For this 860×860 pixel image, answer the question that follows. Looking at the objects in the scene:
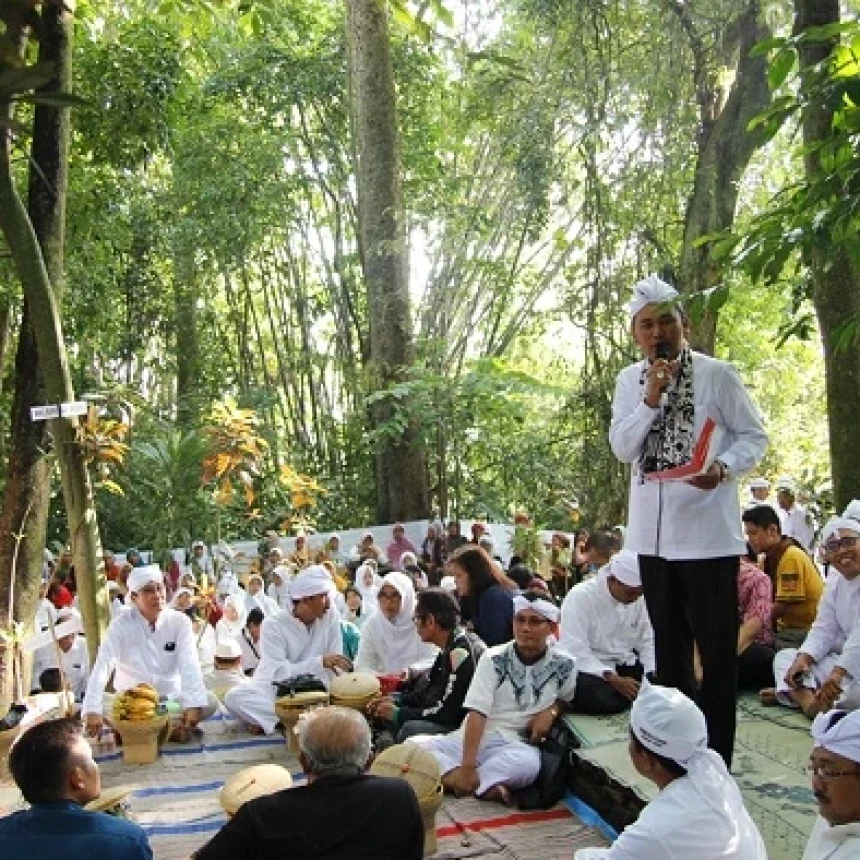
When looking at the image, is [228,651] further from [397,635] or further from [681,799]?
[681,799]

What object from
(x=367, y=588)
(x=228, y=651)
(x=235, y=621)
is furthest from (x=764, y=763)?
(x=367, y=588)

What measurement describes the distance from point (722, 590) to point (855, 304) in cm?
393

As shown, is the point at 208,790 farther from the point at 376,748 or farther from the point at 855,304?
the point at 855,304

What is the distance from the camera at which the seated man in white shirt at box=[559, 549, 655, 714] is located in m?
5.39

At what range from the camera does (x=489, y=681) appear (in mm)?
4828

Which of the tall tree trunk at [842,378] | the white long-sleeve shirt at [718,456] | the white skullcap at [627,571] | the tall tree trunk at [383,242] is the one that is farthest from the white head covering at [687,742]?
the tall tree trunk at [383,242]

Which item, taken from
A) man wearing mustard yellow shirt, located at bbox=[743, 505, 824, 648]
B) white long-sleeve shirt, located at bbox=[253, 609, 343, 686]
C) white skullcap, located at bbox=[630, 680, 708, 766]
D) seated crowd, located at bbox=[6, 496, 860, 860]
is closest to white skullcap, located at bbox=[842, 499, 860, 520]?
seated crowd, located at bbox=[6, 496, 860, 860]

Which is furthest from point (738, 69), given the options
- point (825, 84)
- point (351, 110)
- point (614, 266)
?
point (825, 84)

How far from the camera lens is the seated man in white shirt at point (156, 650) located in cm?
623

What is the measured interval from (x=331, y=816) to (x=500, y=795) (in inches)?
88.3

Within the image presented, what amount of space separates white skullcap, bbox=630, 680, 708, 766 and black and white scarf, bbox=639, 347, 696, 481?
750 mm

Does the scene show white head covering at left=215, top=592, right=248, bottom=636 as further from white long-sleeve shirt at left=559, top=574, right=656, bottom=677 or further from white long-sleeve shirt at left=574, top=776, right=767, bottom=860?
white long-sleeve shirt at left=574, top=776, right=767, bottom=860

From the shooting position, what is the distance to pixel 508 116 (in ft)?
42.9

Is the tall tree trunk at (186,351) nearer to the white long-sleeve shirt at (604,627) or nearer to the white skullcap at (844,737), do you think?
the white long-sleeve shirt at (604,627)
